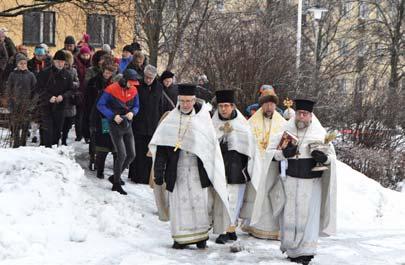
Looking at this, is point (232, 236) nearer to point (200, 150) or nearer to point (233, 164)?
point (233, 164)

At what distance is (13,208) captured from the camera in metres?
8.83

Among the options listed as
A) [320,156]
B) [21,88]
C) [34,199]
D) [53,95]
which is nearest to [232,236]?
[320,156]

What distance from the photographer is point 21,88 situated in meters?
12.7

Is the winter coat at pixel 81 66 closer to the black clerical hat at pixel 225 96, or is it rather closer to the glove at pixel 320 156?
the black clerical hat at pixel 225 96

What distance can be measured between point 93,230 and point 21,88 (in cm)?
423

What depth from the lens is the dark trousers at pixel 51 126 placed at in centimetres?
1293

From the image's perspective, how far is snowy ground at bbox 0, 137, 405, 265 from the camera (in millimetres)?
8219

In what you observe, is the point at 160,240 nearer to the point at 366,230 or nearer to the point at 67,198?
the point at 67,198

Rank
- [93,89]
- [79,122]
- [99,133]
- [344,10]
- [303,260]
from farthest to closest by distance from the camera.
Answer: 1. [344,10]
2. [79,122]
3. [93,89]
4. [99,133]
5. [303,260]

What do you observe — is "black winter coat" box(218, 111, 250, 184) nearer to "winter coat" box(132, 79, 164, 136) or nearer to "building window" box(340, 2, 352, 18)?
"winter coat" box(132, 79, 164, 136)

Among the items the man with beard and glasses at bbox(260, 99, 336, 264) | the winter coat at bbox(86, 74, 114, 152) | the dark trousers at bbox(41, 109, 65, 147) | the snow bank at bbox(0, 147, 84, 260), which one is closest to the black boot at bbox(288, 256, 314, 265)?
the man with beard and glasses at bbox(260, 99, 336, 264)

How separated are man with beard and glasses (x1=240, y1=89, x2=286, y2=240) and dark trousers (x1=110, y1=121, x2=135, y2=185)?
1964 mm

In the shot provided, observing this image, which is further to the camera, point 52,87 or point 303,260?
point 52,87

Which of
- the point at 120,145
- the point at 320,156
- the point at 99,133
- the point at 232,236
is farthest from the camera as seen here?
the point at 99,133
